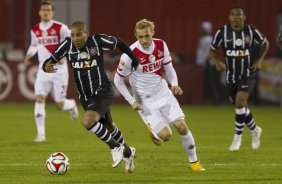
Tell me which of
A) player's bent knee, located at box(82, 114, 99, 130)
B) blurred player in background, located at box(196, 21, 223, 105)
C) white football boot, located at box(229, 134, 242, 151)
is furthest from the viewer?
blurred player in background, located at box(196, 21, 223, 105)

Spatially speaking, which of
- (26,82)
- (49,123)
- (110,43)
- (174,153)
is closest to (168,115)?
(110,43)

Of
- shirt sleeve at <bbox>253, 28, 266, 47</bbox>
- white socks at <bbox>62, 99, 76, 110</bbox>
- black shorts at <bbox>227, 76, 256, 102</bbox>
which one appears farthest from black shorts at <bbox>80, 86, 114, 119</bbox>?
white socks at <bbox>62, 99, 76, 110</bbox>

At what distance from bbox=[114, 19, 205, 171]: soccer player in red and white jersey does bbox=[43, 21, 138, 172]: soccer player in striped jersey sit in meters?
0.22

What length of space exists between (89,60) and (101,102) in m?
0.55

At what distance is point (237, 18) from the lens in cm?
1342

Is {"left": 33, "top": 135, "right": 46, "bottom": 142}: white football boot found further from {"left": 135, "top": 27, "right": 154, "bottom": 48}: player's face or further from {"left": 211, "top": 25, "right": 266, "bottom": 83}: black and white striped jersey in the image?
{"left": 135, "top": 27, "right": 154, "bottom": 48}: player's face

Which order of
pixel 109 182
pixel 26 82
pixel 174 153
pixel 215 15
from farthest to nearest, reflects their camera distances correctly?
pixel 215 15 → pixel 26 82 → pixel 174 153 → pixel 109 182

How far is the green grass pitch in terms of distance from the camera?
1050 centimetres

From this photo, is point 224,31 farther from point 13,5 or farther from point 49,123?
point 13,5

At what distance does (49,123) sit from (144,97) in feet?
24.0

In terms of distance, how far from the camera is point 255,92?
24.0 metres

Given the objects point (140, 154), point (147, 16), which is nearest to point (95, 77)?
point (140, 154)

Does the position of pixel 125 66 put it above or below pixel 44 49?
above

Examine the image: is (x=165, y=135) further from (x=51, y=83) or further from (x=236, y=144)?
(x=51, y=83)
